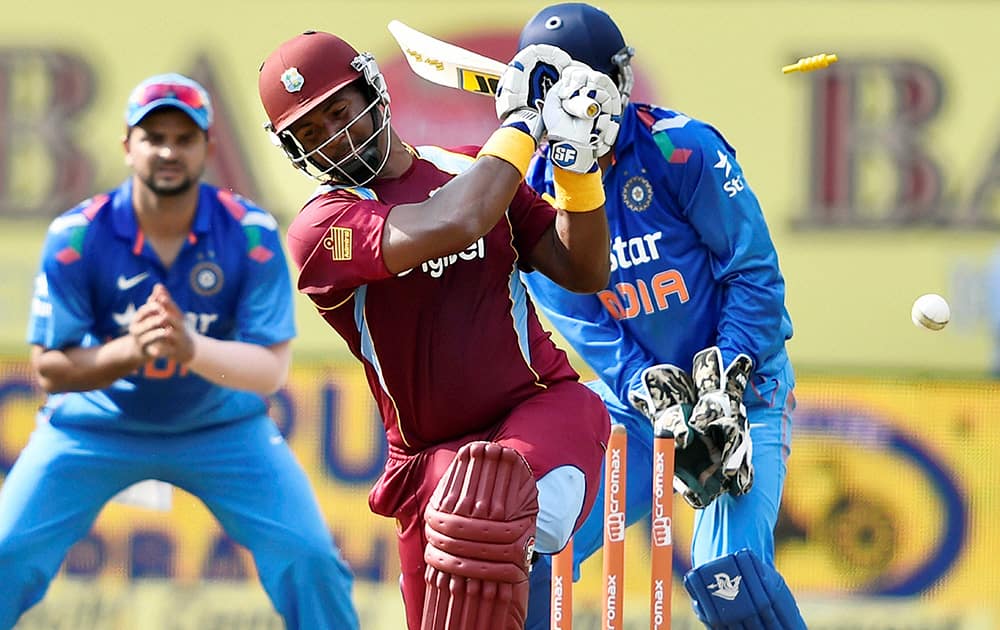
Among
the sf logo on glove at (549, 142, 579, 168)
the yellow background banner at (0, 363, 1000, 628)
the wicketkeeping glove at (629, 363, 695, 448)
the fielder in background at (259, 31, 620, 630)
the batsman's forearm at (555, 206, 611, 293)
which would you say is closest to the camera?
the fielder in background at (259, 31, 620, 630)

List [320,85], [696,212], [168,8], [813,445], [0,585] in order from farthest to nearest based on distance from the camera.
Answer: [168,8] < [813,445] < [0,585] < [696,212] < [320,85]

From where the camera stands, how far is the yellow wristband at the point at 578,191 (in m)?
3.44

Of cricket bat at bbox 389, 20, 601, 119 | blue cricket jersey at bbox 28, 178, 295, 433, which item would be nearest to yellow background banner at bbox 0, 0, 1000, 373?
blue cricket jersey at bbox 28, 178, 295, 433

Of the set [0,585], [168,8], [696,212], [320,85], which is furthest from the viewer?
[168,8]

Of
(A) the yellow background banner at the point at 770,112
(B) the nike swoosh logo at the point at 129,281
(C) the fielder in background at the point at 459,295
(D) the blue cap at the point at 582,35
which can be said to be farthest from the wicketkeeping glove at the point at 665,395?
(A) the yellow background banner at the point at 770,112

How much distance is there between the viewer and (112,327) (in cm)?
518

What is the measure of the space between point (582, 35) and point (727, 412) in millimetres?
890

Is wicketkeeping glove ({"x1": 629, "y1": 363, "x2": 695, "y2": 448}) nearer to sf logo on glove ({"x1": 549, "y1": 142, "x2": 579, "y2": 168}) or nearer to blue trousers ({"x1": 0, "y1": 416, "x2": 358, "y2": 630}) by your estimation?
sf logo on glove ({"x1": 549, "y1": 142, "x2": 579, "y2": 168})

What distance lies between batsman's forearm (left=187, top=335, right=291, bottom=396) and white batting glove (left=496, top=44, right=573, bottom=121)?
1.81 m

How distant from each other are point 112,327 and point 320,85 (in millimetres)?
1972

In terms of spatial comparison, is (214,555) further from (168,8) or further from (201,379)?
(168,8)

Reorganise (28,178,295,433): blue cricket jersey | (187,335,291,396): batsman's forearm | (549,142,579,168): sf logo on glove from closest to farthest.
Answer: (549,142,579,168): sf logo on glove, (187,335,291,396): batsman's forearm, (28,178,295,433): blue cricket jersey

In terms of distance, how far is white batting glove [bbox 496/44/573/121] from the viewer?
10.9 ft

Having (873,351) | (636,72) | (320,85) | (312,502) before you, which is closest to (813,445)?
(873,351)
